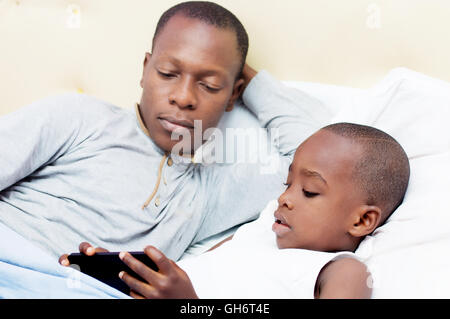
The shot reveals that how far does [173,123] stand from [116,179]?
0.18 metres

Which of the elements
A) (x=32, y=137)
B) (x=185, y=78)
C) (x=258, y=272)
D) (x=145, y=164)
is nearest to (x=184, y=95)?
(x=185, y=78)

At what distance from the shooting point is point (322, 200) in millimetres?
848

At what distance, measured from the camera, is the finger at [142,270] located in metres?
0.73

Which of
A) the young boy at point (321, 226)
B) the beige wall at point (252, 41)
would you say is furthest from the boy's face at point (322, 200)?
the beige wall at point (252, 41)

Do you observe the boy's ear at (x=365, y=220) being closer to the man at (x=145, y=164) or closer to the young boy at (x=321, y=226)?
the young boy at (x=321, y=226)

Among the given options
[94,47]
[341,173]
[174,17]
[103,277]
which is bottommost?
[103,277]

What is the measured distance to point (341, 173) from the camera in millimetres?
847

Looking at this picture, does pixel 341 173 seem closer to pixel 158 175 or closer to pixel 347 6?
pixel 158 175

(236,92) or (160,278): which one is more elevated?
(236,92)

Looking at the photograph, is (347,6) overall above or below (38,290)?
above

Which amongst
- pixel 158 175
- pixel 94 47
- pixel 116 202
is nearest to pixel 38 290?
pixel 116 202

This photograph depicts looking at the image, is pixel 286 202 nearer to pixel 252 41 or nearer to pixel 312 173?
pixel 312 173

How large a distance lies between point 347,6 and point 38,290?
953 millimetres

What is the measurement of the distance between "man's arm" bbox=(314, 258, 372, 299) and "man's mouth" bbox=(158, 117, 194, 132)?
47 centimetres
